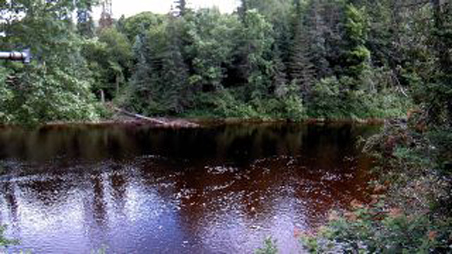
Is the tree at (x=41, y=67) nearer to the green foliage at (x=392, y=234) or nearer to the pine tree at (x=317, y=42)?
the green foliage at (x=392, y=234)

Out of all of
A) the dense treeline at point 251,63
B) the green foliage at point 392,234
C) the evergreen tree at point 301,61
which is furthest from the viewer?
the dense treeline at point 251,63

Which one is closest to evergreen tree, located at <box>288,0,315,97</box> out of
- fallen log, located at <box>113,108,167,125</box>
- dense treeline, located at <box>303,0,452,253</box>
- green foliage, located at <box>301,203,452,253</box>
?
fallen log, located at <box>113,108,167,125</box>

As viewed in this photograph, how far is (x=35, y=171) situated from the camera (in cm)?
2292

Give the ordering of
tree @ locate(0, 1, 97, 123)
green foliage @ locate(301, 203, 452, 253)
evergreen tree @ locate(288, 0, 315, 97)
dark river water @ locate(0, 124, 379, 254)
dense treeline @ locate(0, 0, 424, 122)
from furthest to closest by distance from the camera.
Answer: dense treeline @ locate(0, 0, 424, 122)
evergreen tree @ locate(288, 0, 315, 97)
dark river water @ locate(0, 124, 379, 254)
tree @ locate(0, 1, 97, 123)
green foliage @ locate(301, 203, 452, 253)

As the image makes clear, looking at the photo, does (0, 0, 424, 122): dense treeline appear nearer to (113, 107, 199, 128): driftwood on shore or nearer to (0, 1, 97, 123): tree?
(113, 107, 199, 128): driftwood on shore

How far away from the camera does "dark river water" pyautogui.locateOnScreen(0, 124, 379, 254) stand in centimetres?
1521

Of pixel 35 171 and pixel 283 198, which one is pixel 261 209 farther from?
pixel 35 171

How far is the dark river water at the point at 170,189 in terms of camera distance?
49.9 feet

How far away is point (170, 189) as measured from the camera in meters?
20.4

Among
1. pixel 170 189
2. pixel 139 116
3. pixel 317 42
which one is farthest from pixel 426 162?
pixel 139 116

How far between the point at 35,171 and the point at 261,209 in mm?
13228

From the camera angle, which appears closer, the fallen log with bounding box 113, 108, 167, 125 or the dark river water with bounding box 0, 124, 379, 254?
the dark river water with bounding box 0, 124, 379, 254

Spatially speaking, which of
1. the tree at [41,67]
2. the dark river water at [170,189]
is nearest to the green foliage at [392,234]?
the dark river water at [170,189]

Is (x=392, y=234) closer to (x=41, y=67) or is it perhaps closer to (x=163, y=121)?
(x=41, y=67)
